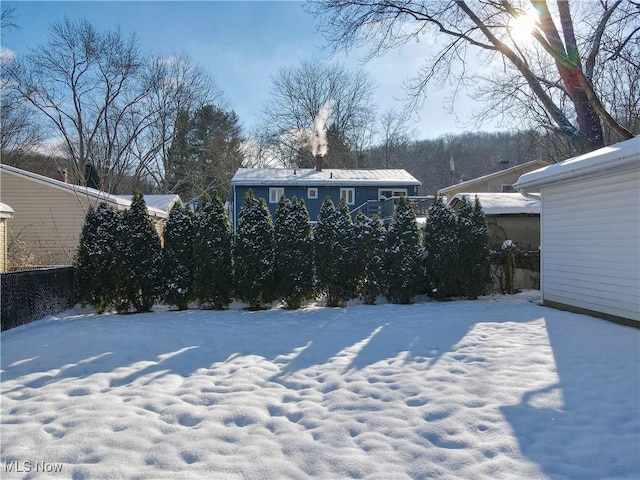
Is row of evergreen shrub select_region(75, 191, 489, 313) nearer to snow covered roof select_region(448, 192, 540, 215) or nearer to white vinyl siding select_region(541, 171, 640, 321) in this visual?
white vinyl siding select_region(541, 171, 640, 321)

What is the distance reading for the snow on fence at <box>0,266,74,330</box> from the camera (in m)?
6.24

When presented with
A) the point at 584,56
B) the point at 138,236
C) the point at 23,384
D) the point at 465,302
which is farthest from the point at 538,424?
the point at 584,56

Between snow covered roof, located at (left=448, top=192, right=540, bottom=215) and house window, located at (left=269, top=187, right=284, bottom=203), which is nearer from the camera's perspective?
snow covered roof, located at (left=448, top=192, right=540, bottom=215)

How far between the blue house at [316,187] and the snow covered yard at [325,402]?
667 inches

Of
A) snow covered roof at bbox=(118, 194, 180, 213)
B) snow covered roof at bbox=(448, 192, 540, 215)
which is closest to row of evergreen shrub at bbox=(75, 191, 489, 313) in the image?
snow covered roof at bbox=(448, 192, 540, 215)

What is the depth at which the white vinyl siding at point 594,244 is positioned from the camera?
5.91m

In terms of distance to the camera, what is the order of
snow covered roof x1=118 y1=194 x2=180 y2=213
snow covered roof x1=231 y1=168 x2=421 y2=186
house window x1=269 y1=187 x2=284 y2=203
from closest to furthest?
1. snow covered roof x1=118 y1=194 x2=180 y2=213
2. snow covered roof x1=231 y1=168 x2=421 y2=186
3. house window x1=269 y1=187 x2=284 y2=203

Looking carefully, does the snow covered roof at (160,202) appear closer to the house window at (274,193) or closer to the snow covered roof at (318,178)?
the snow covered roof at (318,178)

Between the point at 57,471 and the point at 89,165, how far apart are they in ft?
67.4

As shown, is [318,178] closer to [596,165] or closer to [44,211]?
[44,211]

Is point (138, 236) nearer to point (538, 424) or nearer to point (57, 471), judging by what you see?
point (57, 471)

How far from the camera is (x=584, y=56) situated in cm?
1178

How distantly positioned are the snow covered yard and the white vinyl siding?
627 mm


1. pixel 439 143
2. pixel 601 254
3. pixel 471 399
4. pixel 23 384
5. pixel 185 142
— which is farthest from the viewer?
pixel 439 143
